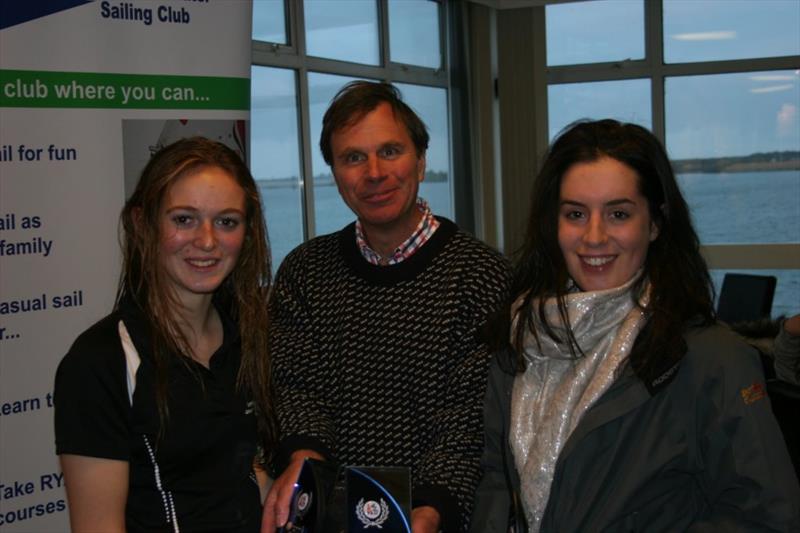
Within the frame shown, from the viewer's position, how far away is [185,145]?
1.78 metres

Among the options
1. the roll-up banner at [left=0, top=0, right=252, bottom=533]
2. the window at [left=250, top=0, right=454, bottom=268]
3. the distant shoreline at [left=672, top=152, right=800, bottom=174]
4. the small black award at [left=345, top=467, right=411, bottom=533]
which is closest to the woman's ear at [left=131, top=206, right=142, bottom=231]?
the small black award at [left=345, top=467, right=411, bottom=533]

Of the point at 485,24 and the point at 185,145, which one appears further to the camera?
the point at 485,24

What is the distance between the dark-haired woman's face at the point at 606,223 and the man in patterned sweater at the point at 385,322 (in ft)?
0.95

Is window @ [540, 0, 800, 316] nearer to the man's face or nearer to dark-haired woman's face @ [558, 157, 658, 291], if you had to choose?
the man's face

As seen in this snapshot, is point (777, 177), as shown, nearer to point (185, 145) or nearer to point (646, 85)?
point (646, 85)

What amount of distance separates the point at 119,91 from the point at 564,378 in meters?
1.89

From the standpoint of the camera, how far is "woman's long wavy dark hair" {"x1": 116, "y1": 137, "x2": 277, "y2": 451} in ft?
5.61

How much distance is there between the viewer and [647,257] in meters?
1.73

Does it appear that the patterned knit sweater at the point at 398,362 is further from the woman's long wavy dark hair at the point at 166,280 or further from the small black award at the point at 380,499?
the small black award at the point at 380,499

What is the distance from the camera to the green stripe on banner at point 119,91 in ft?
8.71

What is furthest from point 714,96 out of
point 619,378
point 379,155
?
point 619,378

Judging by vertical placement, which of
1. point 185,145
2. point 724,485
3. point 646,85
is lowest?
point 724,485

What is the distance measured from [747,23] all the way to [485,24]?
2474mm

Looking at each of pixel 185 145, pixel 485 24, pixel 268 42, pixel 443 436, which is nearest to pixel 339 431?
pixel 443 436
